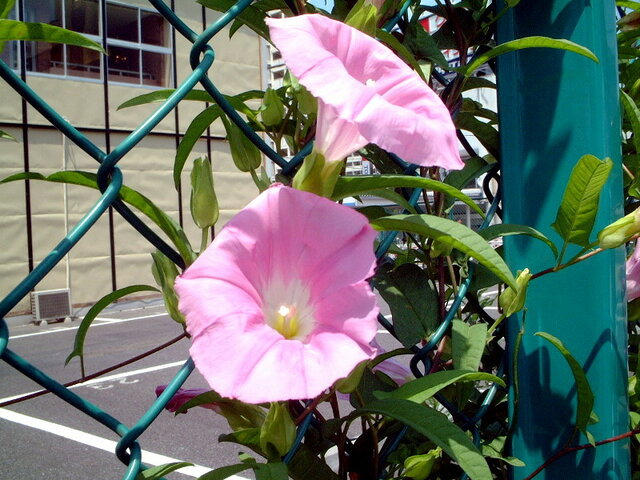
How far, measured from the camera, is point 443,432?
0.93 feet

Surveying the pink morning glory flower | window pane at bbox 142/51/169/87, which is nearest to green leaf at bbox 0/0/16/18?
the pink morning glory flower

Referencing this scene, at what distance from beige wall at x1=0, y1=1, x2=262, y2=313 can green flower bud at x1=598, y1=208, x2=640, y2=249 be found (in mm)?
4891

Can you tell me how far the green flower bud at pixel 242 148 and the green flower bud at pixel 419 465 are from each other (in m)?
0.19

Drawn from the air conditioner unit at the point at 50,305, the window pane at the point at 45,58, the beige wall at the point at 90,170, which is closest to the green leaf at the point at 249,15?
the beige wall at the point at 90,170

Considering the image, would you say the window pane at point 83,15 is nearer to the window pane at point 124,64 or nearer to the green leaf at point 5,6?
the window pane at point 124,64

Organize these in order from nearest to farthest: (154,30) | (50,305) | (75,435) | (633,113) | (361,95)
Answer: (361,95), (633,113), (75,435), (50,305), (154,30)

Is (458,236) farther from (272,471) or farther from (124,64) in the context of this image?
(124,64)

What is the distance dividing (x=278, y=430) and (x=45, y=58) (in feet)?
18.9

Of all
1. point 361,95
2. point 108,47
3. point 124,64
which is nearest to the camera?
point 361,95

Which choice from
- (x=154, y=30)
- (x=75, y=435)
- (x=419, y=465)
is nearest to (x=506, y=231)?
(x=419, y=465)

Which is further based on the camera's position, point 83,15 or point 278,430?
point 83,15

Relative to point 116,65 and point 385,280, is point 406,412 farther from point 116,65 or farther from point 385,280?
point 116,65

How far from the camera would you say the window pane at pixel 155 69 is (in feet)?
19.5

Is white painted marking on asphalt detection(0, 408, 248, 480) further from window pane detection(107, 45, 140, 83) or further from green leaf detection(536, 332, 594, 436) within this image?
window pane detection(107, 45, 140, 83)
